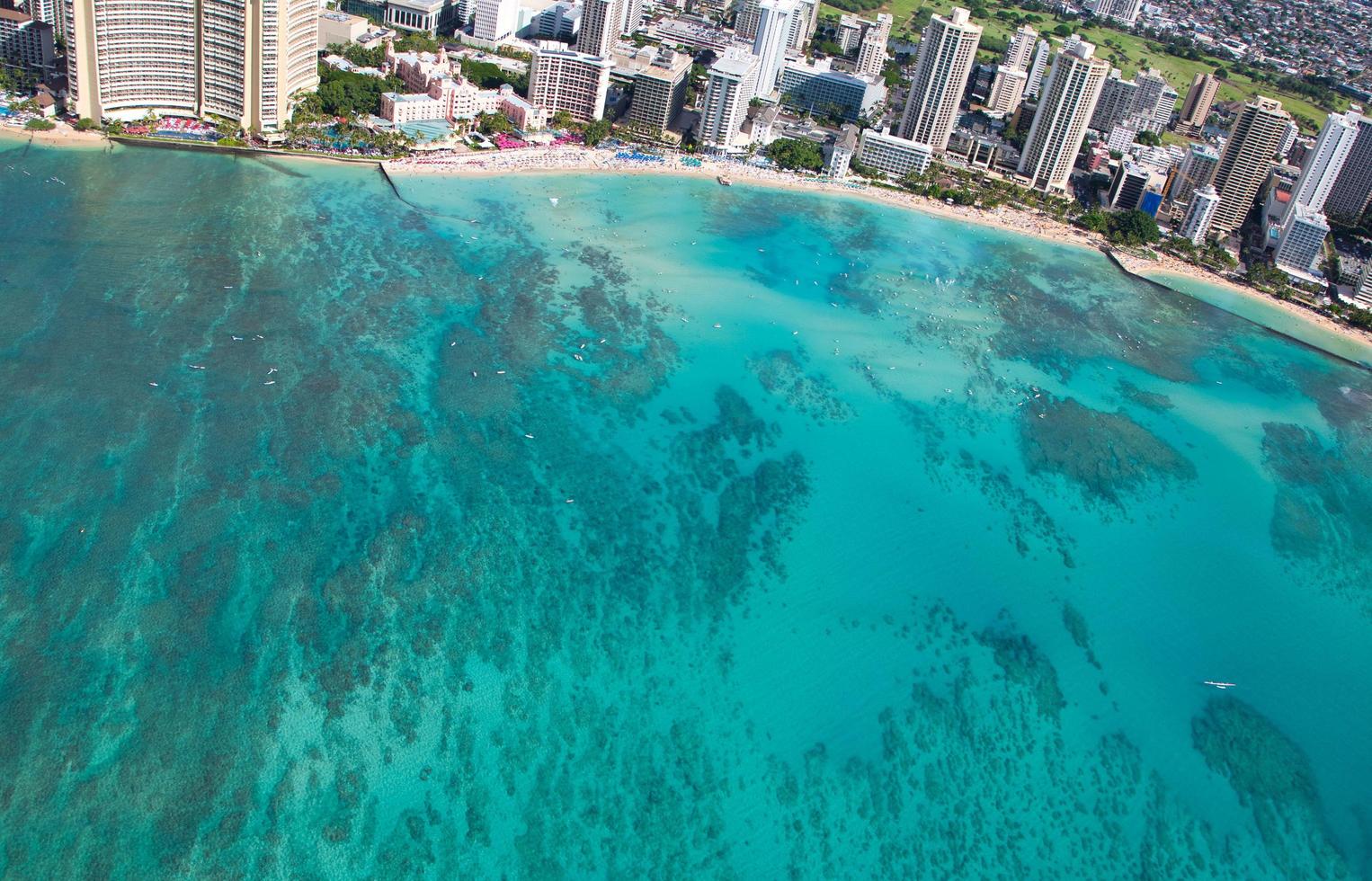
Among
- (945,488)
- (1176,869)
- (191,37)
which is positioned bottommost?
(1176,869)

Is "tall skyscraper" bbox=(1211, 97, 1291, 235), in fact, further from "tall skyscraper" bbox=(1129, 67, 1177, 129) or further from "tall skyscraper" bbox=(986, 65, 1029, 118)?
"tall skyscraper" bbox=(986, 65, 1029, 118)

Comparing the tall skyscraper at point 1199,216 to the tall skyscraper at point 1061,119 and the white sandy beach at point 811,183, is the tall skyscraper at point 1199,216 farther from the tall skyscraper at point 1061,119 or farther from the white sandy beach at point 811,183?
the tall skyscraper at point 1061,119

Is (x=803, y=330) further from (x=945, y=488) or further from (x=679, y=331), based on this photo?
(x=945, y=488)

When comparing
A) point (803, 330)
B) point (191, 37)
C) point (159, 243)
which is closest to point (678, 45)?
point (191, 37)

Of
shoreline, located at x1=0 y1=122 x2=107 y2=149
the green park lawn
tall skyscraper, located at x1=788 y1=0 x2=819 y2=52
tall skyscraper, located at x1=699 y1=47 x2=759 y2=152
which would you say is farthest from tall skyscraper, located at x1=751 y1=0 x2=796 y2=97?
shoreline, located at x1=0 y1=122 x2=107 y2=149

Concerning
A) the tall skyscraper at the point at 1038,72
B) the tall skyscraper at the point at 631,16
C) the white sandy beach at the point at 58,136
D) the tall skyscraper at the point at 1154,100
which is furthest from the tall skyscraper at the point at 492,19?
the tall skyscraper at the point at 1154,100

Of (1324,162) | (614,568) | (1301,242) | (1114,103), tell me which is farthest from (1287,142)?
(614,568)

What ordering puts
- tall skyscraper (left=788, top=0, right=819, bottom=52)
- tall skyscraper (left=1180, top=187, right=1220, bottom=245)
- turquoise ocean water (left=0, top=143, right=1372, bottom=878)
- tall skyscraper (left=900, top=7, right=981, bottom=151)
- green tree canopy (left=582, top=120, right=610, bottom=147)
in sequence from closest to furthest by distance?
1. turquoise ocean water (left=0, top=143, right=1372, bottom=878)
2. green tree canopy (left=582, top=120, right=610, bottom=147)
3. tall skyscraper (left=1180, top=187, right=1220, bottom=245)
4. tall skyscraper (left=900, top=7, right=981, bottom=151)
5. tall skyscraper (left=788, top=0, right=819, bottom=52)
